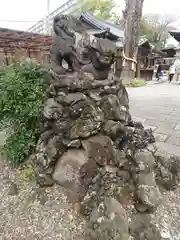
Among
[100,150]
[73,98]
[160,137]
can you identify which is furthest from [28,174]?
[160,137]

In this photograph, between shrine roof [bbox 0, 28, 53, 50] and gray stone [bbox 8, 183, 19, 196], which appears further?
shrine roof [bbox 0, 28, 53, 50]

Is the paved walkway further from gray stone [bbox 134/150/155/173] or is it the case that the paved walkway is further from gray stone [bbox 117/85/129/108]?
gray stone [bbox 117/85/129/108]

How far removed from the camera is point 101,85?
1.99m

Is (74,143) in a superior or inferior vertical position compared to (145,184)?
superior

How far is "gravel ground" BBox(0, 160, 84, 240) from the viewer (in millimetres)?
1654

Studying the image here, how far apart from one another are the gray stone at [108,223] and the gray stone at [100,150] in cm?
38

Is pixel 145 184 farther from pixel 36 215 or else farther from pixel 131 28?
pixel 131 28

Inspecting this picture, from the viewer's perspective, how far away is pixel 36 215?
1.80 m

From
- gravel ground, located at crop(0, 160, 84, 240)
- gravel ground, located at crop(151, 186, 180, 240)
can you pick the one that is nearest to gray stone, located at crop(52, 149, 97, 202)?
gravel ground, located at crop(0, 160, 84, 240)

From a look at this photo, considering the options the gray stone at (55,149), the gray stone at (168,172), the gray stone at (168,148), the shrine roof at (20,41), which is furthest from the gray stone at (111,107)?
the shrine roof at (20,41)

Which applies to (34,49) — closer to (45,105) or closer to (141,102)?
(141,102)

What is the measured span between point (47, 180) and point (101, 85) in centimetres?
110

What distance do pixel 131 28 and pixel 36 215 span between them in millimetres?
8188

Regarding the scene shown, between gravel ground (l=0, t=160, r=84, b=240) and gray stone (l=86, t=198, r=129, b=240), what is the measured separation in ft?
0.52
